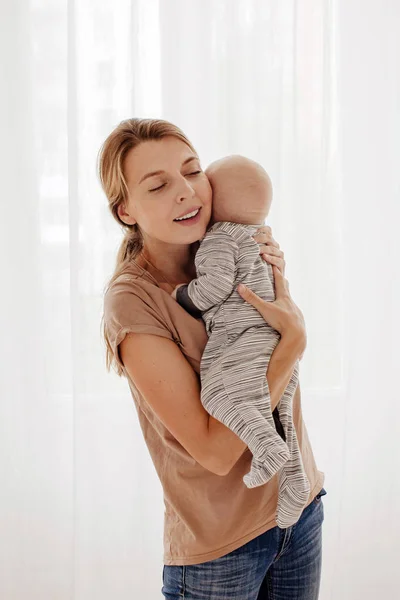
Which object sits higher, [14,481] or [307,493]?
[307,493]

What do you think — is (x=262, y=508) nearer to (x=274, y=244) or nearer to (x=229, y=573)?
(x=229, y=573)

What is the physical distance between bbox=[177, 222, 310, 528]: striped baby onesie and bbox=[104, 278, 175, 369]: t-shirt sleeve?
75mm

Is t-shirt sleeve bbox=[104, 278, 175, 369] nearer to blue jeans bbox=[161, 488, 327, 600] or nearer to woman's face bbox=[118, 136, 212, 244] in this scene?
woman's face bbox=[118, 136, 212, 244]

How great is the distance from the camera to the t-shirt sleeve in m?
1.12

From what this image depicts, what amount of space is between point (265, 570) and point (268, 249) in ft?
1.97

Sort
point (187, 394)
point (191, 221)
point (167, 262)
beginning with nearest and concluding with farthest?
point (187, 394)
point (191, 221)
point (167, 262)

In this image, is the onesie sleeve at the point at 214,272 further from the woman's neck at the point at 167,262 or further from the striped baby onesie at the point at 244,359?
the woman's neck at the point at 167,262

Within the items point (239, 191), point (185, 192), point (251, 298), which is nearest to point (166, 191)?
point (185, 192)

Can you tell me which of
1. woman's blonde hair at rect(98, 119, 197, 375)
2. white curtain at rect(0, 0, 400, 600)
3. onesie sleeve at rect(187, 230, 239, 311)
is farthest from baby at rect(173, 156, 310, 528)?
white curtain at rect(0, 0, 400, 600)

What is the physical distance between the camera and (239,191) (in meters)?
1.24

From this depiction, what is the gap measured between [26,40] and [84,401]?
3.59 ft

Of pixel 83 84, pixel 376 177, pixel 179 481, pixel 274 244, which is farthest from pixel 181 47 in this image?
pixel 179 481

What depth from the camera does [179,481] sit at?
1.20 m

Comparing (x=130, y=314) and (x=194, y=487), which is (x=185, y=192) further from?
(x=194, y=487)
